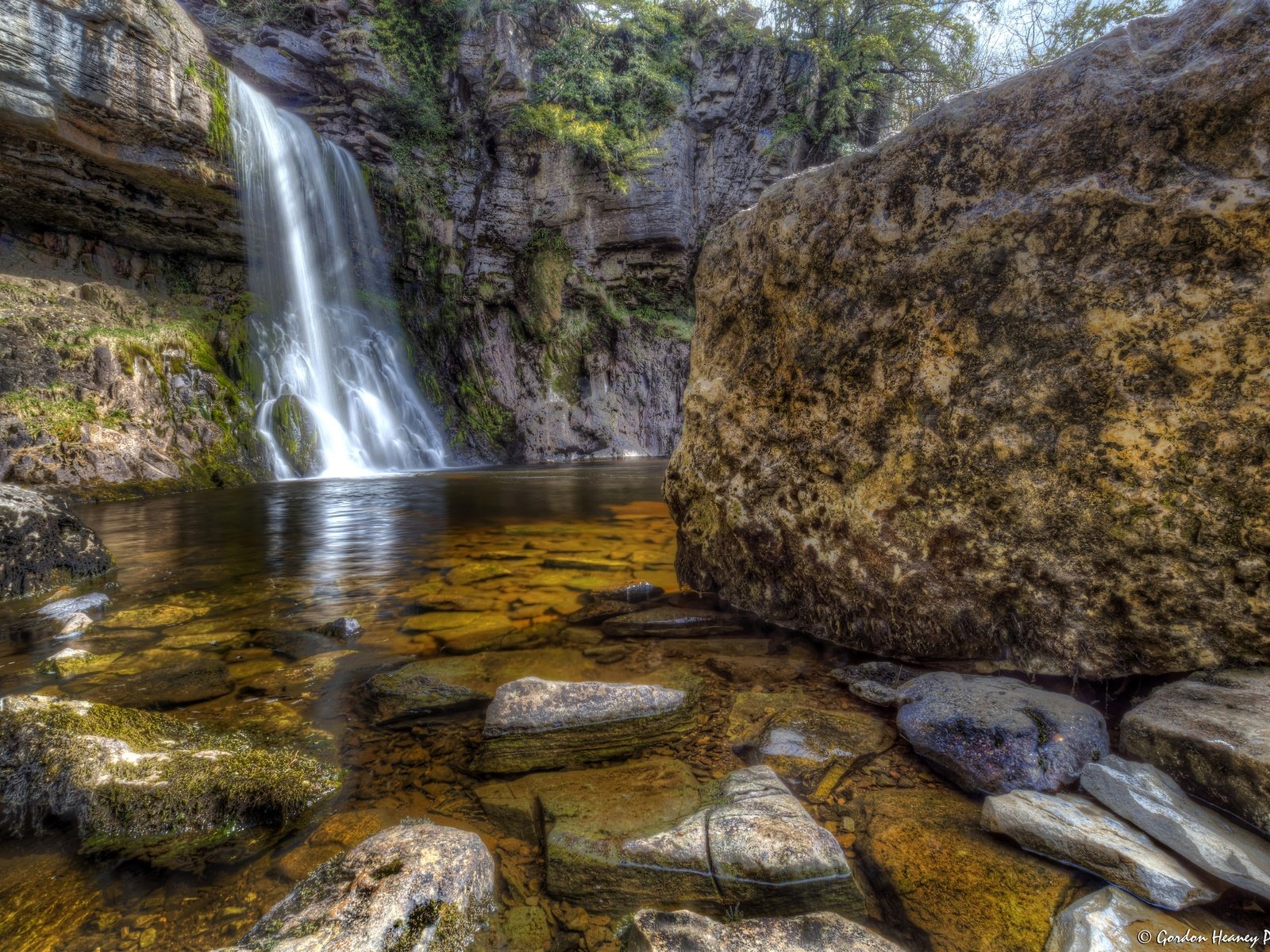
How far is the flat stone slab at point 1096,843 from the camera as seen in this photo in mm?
1161

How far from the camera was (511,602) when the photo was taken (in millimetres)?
3395

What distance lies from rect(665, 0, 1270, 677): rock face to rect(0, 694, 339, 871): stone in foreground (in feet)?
7.06

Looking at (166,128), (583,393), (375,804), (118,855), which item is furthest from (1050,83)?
(583,393)

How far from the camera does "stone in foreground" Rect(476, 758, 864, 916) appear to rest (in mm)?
1280

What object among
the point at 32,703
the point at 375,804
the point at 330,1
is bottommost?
the point at 375,804

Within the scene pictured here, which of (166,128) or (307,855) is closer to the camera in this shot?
(307,855)

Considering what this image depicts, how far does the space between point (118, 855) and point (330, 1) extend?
19.6m

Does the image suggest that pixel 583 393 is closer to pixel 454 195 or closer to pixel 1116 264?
pixel 454 195

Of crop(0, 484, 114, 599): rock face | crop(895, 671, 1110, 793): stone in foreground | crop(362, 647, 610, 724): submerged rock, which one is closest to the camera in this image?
crop(895, 671, 1110, 793): stone in foreground

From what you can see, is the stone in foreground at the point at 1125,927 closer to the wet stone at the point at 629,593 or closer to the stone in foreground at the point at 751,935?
the stone in foreground at the point at 751,935

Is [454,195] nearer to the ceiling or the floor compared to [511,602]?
nearer to the ceiling

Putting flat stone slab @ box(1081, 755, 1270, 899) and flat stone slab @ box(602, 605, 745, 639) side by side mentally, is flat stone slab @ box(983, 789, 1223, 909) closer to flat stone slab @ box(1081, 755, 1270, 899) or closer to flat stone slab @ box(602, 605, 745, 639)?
flat stone slab @ box(1081, 755, 1270, 899)

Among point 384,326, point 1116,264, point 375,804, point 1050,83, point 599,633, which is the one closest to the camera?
point 375,804

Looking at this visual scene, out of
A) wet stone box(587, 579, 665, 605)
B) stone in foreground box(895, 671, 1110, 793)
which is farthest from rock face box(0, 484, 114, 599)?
stone in foreground box(895, 671, 1110, 793)
